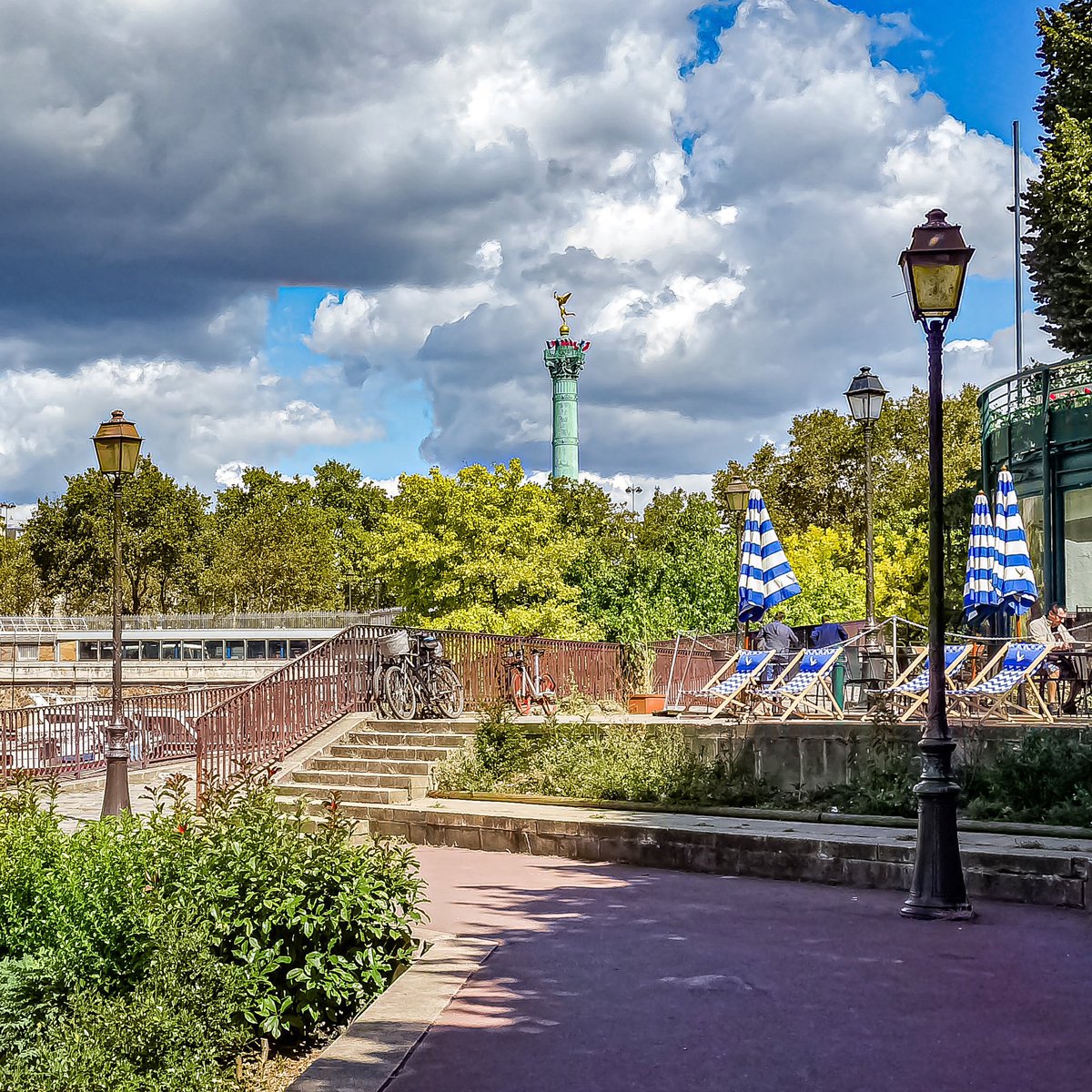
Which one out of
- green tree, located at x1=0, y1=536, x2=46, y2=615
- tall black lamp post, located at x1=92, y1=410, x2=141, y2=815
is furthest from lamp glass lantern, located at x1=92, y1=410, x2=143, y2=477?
green tree, located at x1=0, y1=536, x2=46, y2=615

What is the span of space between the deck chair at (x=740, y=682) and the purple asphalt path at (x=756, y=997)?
5.72 metres

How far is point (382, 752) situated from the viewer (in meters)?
16.2

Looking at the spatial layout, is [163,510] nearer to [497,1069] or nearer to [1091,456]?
[1091,456]

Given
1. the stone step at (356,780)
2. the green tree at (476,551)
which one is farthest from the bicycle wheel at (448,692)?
the green tree at (476,551)

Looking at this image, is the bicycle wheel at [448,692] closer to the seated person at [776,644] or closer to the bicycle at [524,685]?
the bicycle at [524,685]

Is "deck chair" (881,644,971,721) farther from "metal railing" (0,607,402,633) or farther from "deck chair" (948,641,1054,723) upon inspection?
"metal railing" (0,607,402,633)

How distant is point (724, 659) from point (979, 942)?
1443 centimetres

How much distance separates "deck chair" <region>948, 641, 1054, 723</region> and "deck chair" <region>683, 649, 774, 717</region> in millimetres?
2383

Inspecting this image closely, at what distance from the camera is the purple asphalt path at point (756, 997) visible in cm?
550

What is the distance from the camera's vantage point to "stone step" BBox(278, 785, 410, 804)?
1470 centimetres

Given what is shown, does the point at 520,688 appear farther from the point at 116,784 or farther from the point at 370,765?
the point at 116,784

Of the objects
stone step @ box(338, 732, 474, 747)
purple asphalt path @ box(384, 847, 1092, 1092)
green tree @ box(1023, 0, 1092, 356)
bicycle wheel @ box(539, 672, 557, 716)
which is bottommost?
purple asphalt path @ box(384, 847, 1092, 1092)

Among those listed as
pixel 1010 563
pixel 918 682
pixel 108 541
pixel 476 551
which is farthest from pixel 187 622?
pixel 918 682

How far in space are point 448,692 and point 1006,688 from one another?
7.46 m
